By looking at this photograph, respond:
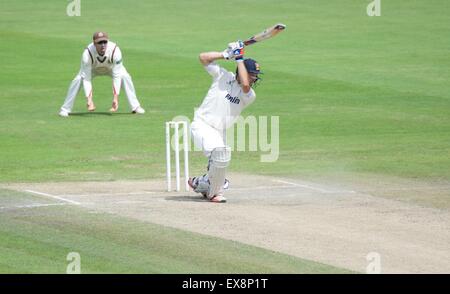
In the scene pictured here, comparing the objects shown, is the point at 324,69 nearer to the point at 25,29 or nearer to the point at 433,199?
the point at 25,29

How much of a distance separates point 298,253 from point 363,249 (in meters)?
0.73

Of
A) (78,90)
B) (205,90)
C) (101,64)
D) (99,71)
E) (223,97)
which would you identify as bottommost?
(205,90)

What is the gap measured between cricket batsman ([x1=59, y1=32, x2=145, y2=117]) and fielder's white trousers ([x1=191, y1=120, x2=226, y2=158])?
26.9 feet

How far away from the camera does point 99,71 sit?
2516 centimetres

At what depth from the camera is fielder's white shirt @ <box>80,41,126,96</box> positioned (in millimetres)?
24692

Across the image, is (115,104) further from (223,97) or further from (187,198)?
(223,97)

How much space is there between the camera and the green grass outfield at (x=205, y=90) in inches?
746

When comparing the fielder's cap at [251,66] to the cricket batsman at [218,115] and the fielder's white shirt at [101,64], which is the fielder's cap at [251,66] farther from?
the fielder's white shirt at [101,64]

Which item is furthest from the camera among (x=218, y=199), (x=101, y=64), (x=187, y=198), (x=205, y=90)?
(x=205, y=90)

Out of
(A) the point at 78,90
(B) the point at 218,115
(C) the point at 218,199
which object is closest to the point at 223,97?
(B) the point at 218,115

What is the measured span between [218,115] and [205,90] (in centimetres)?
1212

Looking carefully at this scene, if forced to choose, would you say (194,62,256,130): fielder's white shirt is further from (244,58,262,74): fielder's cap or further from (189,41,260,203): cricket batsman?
(244,58,262,74): fielder's cap

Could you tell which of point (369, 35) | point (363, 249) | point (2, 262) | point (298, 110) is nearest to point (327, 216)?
point (363, 249)

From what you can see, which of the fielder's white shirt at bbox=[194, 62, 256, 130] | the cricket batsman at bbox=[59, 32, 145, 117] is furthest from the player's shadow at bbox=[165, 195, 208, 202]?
the cricket batsman at bbox=[59, 32, 145, 117]
